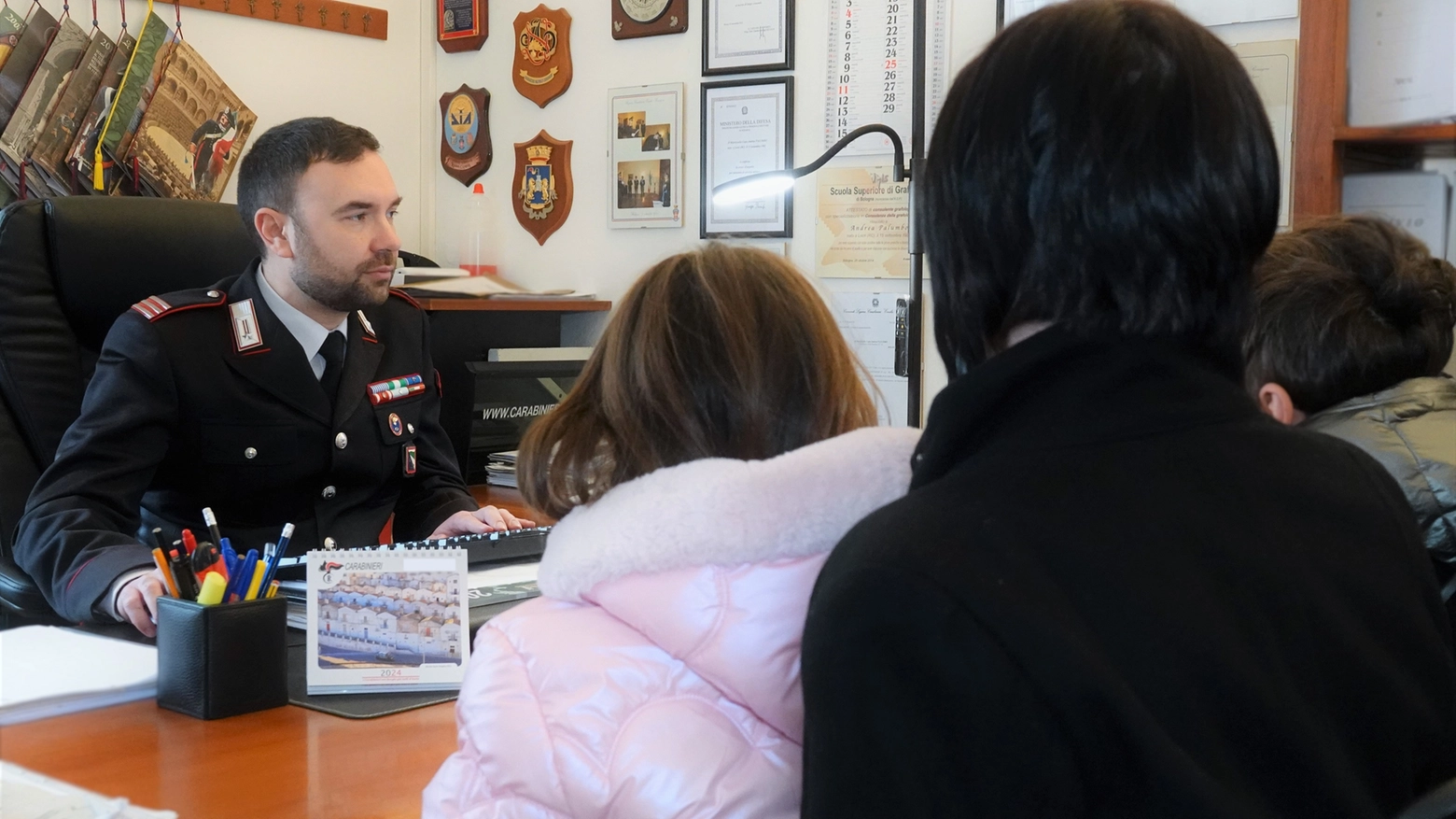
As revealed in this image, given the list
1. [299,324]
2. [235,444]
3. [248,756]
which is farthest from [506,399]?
[248,756]

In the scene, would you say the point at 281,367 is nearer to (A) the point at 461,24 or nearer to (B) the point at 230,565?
(B) the point at 230,565

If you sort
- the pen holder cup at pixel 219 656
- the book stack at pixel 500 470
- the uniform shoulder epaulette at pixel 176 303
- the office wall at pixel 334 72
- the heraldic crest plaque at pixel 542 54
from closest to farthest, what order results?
the pen holder cup at pixel 219 656 < the uniform shoulder epaulette at pixel 176 303 < the book stack at pixel 500 470 < the office wall at pixel 334 72 < the heraldic crest plaque at pixel 542 54

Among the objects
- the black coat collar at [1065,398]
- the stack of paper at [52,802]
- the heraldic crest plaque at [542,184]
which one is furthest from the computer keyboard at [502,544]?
the heraldic crest plaque at [542,184]

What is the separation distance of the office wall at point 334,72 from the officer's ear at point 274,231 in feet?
2.59

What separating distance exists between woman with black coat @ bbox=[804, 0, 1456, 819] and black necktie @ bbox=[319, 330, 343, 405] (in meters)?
1.55

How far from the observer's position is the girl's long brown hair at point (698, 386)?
88 cm

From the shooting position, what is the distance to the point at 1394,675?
0.64m

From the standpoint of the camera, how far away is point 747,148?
2.63 metres

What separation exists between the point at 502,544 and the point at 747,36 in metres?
1.44

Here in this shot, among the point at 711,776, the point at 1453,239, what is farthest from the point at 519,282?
the point at 711,776

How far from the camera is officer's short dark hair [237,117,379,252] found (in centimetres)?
203

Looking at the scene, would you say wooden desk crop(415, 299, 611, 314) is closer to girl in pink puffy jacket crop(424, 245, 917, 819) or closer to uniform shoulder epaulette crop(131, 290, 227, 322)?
uniform shoulder epaulette crop(131, 290, 227, 322)

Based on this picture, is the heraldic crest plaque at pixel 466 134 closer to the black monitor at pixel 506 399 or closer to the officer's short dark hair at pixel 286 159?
the black monitor at pixel 506 399

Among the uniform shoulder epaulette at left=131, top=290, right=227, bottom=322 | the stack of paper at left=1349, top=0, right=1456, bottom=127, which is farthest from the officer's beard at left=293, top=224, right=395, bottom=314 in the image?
the stack of paper at left=1349, top=0, right=1456, bottom=127
